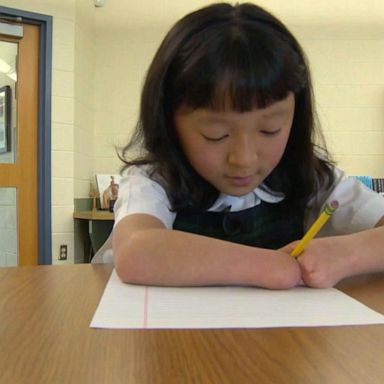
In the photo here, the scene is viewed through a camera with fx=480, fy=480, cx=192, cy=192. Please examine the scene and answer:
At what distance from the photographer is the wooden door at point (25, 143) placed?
2707 mm

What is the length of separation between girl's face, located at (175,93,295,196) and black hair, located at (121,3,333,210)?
2 cm

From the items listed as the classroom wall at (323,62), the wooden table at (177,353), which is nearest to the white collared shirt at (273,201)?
the wooden table at (177,353)

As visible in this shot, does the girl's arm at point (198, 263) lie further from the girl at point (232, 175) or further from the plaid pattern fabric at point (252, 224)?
the plaid pattern fabric at point (252, 224)

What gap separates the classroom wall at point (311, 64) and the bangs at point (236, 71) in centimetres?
218

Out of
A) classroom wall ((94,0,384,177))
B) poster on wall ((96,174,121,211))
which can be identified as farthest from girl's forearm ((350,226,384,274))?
classroom wall ((94,0,384,177))

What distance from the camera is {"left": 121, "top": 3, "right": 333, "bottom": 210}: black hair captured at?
0.75 metres

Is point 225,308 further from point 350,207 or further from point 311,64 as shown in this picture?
point 311,64

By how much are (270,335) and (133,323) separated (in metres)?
0.12

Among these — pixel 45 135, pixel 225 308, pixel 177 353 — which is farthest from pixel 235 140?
pixel 45 135

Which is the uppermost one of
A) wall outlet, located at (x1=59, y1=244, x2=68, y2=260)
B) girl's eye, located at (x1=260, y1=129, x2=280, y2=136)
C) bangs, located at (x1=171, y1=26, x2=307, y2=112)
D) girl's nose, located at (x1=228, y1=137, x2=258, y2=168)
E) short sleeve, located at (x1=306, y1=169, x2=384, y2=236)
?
bangs, located at (x1=171, y1=26, x2=307, y2=112)

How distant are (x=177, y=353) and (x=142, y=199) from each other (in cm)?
51

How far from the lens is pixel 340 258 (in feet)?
2.10

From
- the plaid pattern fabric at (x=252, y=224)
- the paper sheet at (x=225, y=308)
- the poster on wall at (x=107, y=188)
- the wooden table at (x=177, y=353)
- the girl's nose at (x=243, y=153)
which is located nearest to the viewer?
the wooden table at (x=177, y=353)

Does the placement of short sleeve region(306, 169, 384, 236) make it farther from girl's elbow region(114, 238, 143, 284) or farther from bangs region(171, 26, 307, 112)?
girl's elbow region(114, 238, 143, 284)
